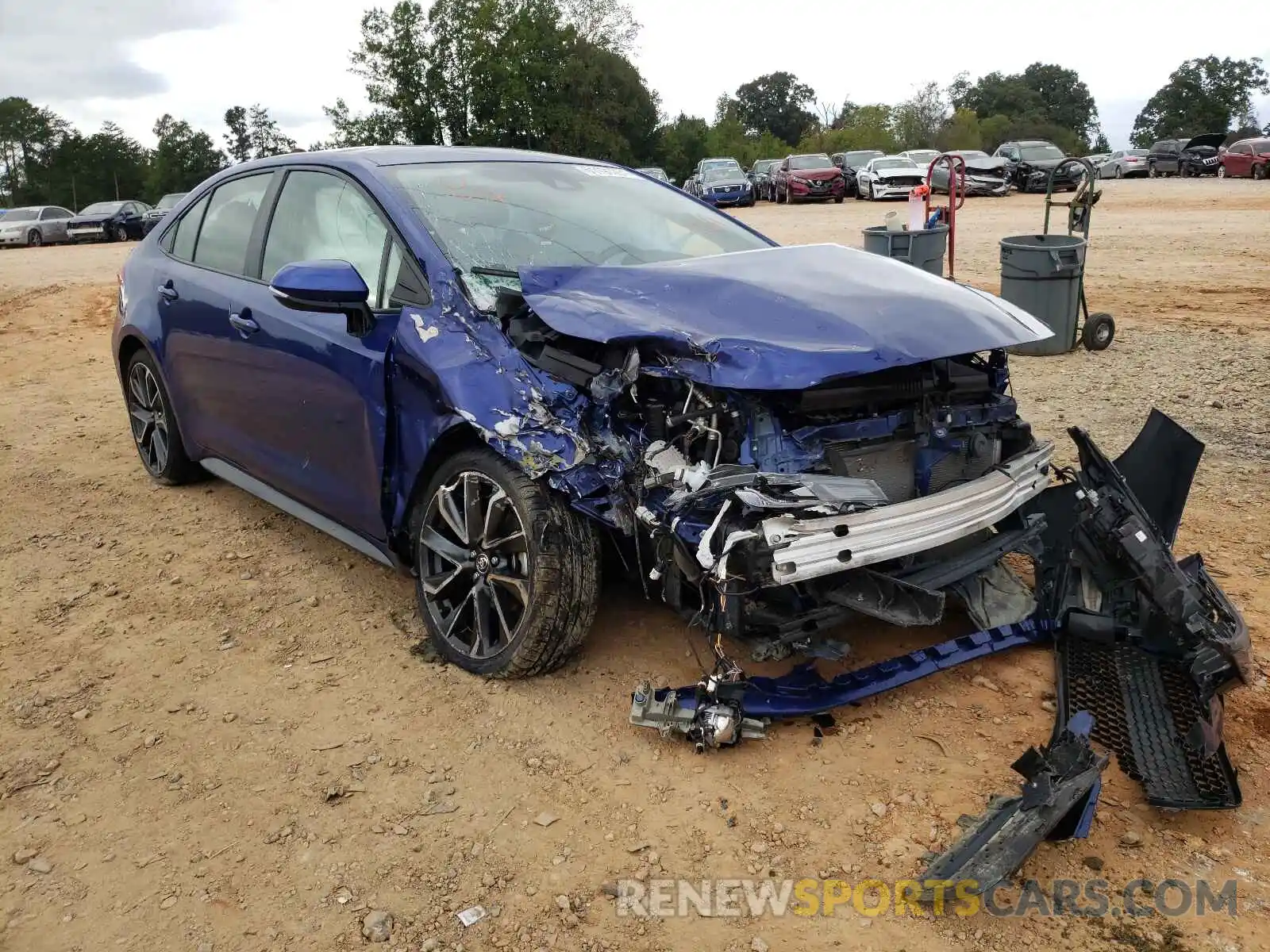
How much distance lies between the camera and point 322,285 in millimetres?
3258

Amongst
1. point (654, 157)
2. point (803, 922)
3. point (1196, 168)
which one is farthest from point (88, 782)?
point (654, 157)

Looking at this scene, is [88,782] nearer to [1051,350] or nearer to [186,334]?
[186,334]

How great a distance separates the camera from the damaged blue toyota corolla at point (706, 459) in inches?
108

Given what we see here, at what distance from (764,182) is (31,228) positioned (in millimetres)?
21934

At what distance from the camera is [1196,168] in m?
34.1

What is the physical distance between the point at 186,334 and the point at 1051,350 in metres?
6.31

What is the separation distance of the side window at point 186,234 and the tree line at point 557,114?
25.5m

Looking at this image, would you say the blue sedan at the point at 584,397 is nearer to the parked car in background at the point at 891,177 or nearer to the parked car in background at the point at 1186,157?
the parked car in background at the point at 891,177

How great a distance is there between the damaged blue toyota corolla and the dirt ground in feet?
0.54

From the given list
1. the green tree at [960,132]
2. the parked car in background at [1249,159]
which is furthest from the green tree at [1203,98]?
the parked car in background at [1249,159]

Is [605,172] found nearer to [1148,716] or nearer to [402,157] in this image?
[402,157]

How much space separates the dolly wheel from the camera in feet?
25.9

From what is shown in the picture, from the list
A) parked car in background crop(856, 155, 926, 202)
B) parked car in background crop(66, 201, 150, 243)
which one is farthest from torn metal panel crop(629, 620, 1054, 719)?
parked car in background crop(66, 201, 150, 243)

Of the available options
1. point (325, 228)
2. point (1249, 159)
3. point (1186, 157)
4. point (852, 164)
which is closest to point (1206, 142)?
point (1186, 157)
